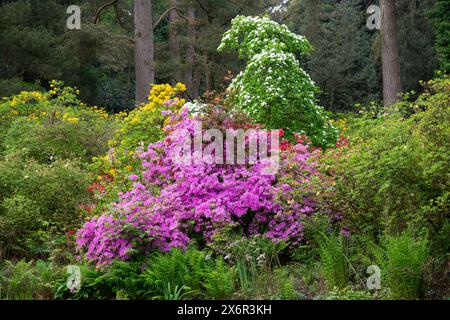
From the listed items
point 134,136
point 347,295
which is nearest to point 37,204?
point 134,136

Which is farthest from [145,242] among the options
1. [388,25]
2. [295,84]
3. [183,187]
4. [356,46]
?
[356,46]

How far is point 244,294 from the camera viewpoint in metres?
5.03

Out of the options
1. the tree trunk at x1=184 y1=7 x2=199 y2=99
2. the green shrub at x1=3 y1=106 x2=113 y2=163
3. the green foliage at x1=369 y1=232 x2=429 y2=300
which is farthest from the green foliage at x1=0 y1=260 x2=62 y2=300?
the tree trunk at x1=184 y1=7 x2=199 y2=99

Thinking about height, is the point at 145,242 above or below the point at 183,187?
below

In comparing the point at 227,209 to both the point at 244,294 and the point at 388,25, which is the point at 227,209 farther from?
the point at 388,25

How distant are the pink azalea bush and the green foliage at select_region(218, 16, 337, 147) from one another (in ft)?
6.94

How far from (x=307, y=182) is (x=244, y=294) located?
155 cm

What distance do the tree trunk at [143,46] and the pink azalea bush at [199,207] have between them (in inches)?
340

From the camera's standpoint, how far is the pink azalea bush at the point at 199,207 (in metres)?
5.50

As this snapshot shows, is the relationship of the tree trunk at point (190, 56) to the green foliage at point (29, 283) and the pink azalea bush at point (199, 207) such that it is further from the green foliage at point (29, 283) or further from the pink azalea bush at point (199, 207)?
the green foliage at point (29, 283)

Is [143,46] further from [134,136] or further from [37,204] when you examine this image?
[37,204]

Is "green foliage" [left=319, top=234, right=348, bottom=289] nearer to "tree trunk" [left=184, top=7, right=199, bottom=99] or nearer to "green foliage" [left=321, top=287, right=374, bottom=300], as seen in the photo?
"green foliage" [left=321, top=287, right=374, bottom=300]

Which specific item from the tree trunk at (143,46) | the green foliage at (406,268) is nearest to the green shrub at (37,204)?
the green foliage at (406,268)

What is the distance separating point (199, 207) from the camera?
5.92 meters
